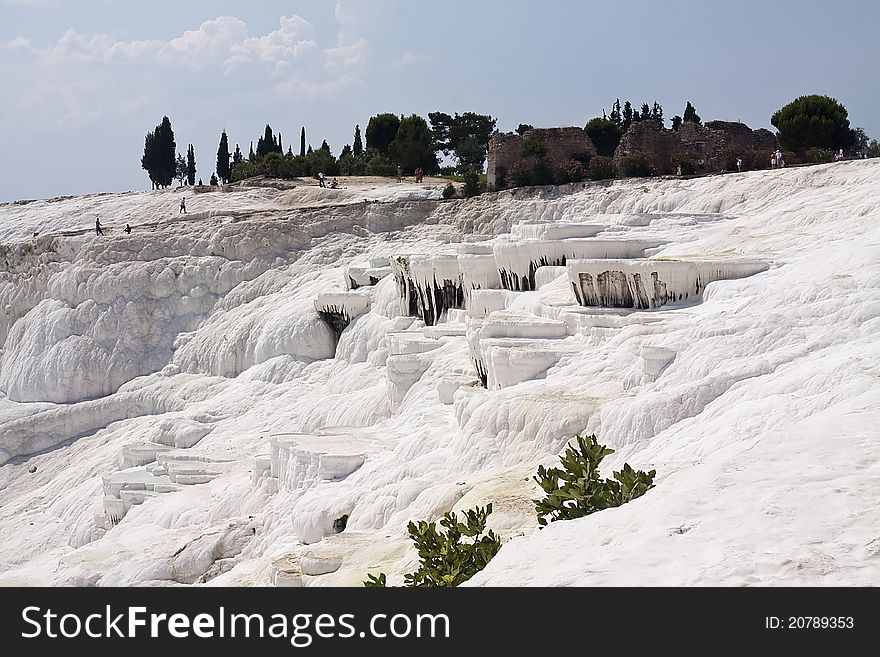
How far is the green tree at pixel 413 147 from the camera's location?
3369cm

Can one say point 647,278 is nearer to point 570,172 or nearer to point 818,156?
point 818,156

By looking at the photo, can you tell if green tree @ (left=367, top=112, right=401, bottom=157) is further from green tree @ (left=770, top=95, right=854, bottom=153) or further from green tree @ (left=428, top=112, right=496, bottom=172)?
green tree @ (left=770, top=95, right=854, bottom=153)

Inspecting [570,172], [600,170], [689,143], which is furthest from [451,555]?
[689,143]

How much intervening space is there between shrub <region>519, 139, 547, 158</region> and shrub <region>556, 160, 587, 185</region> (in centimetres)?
71

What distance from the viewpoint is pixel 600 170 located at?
22.8 metres

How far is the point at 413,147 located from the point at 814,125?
534 inches

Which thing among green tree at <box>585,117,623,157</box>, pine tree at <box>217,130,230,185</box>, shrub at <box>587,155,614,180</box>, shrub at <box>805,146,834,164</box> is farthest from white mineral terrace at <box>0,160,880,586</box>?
pine tree at <box>217,130,230,185</box>

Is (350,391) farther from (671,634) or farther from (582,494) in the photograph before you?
(671,634)

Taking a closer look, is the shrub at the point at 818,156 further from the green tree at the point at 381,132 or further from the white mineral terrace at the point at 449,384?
the green tree at the point at 381,132

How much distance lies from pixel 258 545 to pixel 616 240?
6.00 meters

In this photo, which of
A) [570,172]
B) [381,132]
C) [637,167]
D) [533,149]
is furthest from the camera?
[381,132]

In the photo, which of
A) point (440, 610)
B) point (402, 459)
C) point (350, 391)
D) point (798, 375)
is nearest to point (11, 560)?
point (350, 391)

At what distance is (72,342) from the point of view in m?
22.7

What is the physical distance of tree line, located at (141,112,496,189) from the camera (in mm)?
33500
